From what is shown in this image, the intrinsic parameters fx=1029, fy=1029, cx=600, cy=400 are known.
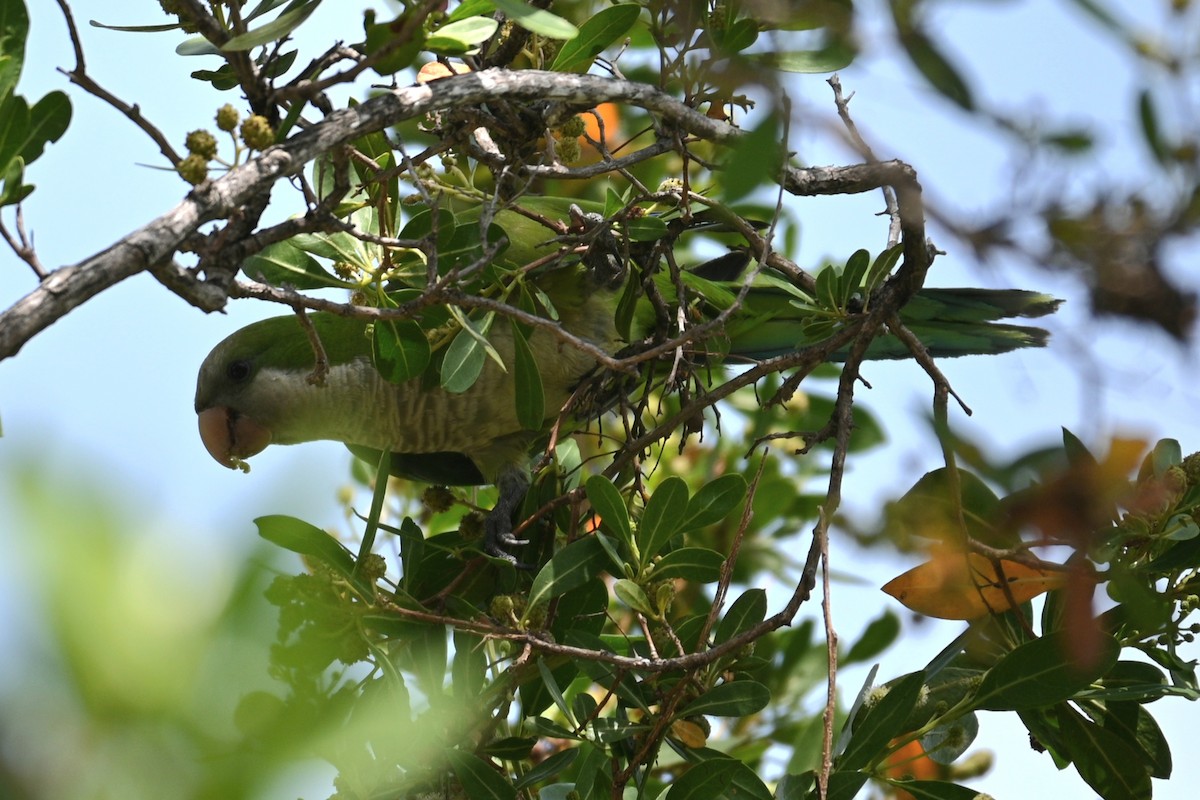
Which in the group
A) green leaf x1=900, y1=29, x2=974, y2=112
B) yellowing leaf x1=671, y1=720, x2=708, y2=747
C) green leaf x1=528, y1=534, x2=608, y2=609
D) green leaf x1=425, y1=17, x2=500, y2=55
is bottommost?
yellowing leaf x1=671, y1=720, x2=708, y2=747

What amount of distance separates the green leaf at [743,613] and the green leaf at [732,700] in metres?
0.13

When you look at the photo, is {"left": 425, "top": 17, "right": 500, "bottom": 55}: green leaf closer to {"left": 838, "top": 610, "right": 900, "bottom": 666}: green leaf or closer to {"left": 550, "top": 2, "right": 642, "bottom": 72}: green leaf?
{"left": 550, "top": 2, "right": 642, "bottom": 72}: green leaf

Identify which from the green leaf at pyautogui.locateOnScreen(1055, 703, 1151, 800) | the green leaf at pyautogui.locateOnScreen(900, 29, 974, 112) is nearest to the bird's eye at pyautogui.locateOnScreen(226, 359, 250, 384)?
the green leaf at pyautogui.locateOnScreen(1055, 703, 1151, 800)

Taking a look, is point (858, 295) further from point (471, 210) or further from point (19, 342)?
point (19, 342)

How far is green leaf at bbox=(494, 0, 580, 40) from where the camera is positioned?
128 cm

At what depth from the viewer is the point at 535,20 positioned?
1.32 metres

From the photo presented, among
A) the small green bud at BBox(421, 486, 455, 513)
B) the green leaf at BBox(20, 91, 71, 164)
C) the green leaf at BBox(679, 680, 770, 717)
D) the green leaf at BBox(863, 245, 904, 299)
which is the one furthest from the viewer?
the small green bud at BBox(421, 486, 455, 513)

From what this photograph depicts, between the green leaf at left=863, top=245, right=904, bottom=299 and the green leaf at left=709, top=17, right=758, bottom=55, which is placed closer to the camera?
the green leaf at left=709, top=17, right=758, bottom=55

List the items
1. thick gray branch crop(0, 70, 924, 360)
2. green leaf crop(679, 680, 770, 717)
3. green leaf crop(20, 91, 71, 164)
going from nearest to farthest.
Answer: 1. thick gray branch crop(0, 70, 924, 360)
2. green leaf crop(20, 91, 71, 164)
3. green leaf crop(679, 680, 770, 717)

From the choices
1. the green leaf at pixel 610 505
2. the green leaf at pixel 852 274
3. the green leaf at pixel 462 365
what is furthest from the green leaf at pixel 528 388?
the green leaf at pixel 852 274

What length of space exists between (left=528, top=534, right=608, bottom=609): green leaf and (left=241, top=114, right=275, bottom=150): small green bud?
883mm

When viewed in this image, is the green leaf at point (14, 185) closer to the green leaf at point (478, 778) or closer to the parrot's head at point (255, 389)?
the green leaf at point (478, 778)

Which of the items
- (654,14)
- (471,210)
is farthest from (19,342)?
(471,210)

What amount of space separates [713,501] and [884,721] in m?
0.48
